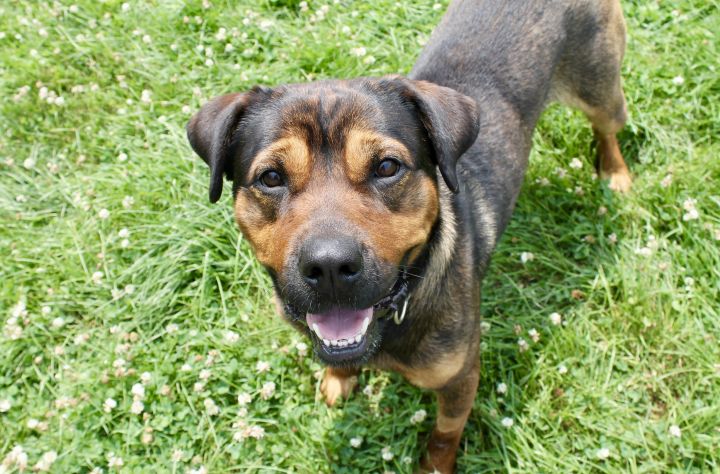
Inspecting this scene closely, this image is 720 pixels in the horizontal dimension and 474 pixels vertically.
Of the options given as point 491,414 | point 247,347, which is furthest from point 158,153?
point 491,414

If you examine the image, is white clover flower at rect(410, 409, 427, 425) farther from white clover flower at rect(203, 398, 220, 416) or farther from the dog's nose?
the dog's nose

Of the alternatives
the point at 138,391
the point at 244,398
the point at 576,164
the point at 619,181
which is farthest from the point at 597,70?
the point at 138,391

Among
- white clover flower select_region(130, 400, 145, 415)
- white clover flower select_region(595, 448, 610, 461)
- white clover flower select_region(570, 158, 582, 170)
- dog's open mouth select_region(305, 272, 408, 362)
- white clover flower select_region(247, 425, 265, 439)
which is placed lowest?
white clover flower select_region(247, 425, 265, 439)

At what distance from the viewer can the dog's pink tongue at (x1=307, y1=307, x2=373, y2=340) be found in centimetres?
290

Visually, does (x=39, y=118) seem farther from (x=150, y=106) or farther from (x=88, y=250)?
(x=88, y=250)

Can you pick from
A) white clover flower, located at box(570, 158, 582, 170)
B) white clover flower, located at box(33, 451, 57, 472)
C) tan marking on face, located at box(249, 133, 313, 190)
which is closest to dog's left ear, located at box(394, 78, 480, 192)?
tan marking on face, located at box(249, 133, 313, 190)

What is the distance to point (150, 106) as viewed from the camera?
18.0 ft

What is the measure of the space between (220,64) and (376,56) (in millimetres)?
1314

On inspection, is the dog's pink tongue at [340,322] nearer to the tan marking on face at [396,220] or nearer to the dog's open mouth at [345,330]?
the dog's open mouth at [345,330]

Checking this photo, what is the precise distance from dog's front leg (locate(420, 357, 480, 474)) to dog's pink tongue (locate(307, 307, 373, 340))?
77cm

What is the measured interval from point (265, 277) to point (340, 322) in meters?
1.70

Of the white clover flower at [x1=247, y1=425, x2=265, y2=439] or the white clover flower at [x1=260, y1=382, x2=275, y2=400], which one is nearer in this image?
the white clover flower at [x1=247, y1=425, x2=265, y2=439]

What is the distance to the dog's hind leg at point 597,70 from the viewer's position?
4.16m

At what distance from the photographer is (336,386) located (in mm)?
4105
